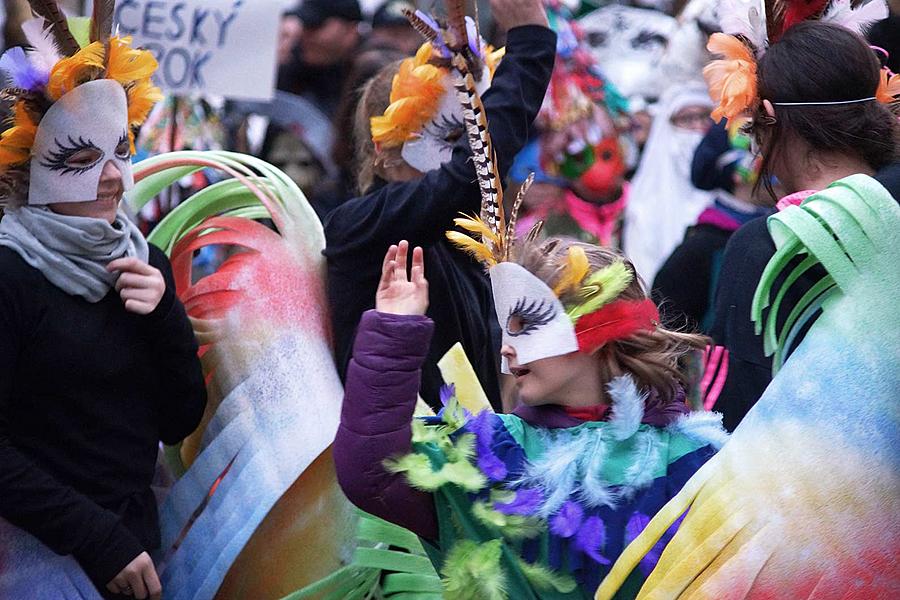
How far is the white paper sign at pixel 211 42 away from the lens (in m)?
4.73

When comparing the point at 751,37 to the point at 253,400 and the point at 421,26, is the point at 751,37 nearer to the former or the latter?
the point at 421,26

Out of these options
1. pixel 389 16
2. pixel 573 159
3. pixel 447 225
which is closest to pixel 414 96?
pixel 447 225

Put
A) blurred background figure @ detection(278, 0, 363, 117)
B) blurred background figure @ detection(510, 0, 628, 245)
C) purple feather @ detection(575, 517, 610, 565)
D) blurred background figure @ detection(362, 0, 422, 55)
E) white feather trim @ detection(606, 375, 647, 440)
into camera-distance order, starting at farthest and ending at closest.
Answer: blurred background figure @ detection(278, 0, 363, 117)
blurred background figure @ detection(362, 0, 422, 55)
blurred background figure @ detection(510, 0, 628, 245)
white feather trim @ detection(606, 375, 647, 440)
purple feather @ detection(575, 517, 610, 565)

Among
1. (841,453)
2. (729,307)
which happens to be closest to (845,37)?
(729,307)

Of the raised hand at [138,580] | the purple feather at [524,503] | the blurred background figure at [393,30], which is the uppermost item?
the purple feather at [524,503]

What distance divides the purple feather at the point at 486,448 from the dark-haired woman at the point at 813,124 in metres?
0.70

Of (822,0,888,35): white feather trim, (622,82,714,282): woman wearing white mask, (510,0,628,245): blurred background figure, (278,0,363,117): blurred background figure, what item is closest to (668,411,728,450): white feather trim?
(822,0,888,35): white feather trim

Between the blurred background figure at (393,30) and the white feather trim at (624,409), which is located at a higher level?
the white feather trim at (624,409)

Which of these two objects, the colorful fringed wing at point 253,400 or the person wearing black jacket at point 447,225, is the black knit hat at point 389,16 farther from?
the person wearing black jacket at point 447,225

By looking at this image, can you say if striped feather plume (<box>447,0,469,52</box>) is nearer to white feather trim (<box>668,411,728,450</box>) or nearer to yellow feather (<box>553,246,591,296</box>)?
yellow feather (<box>553,246,591,296</box>)

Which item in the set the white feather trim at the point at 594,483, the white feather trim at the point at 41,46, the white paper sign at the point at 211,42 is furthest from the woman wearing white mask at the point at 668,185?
the white feather trim at the point at 594,483

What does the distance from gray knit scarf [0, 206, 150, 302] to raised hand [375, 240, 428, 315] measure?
2.49 ft

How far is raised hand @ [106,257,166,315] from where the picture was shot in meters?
2.95

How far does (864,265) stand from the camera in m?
2.21
